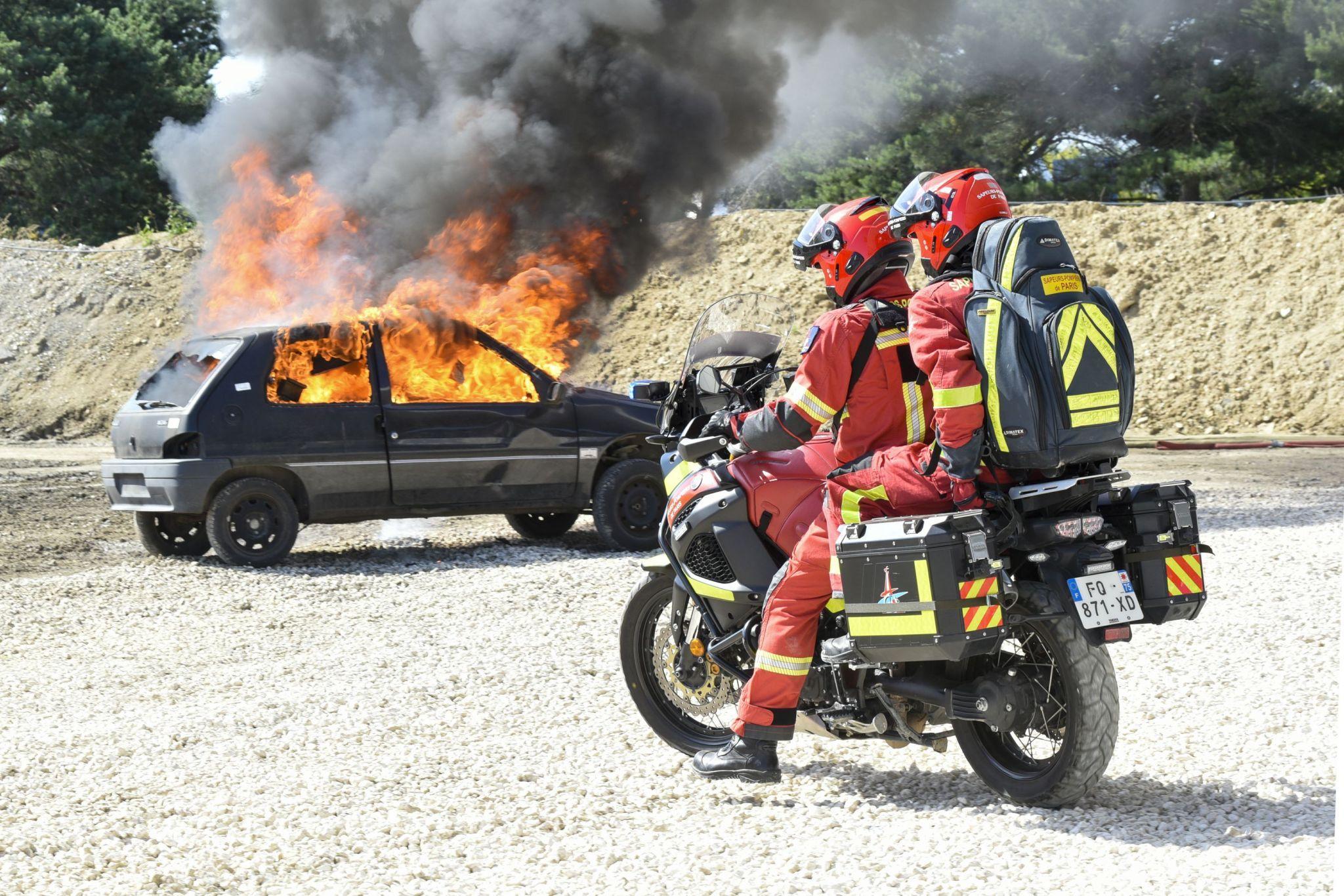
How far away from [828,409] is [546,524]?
7707 millimetres

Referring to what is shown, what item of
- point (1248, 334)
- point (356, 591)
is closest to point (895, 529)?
point (356, 591)

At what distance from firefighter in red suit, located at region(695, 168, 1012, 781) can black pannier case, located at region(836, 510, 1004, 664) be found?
0.56ft

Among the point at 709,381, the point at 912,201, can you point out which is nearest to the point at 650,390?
the point at 709,381

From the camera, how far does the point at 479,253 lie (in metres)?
11.1

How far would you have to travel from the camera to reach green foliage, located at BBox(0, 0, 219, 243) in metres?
31.4

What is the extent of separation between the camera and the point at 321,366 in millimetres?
10133

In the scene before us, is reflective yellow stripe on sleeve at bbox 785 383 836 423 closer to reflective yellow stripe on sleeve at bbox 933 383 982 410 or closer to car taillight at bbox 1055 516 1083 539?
reflective yellow stripe on sleeve at bbox 933 383 982 410

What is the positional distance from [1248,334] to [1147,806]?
2196 centimetres

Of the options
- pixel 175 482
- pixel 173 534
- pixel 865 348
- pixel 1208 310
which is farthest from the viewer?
pixel 1208 310

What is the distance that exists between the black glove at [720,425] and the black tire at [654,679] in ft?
2.34

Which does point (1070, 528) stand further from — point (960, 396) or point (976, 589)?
point (960, 396)

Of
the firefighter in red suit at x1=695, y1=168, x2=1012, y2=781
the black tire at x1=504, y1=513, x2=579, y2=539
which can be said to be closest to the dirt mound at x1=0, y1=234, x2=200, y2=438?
the black tire at x1=504, y1=513, x2=579, y2=539

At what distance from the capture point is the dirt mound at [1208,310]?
23062 mm

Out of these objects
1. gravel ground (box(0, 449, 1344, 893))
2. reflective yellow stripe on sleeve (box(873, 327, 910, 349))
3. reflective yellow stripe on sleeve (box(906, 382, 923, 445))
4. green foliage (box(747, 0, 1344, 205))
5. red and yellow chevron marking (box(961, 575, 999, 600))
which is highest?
green foliage (box(747, 0, 1344, 205))
